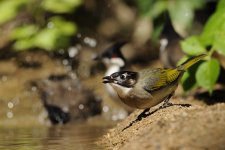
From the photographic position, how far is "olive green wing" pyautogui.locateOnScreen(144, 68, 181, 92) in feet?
20.1

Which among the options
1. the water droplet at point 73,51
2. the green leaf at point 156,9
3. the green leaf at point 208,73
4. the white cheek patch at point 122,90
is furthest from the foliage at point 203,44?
the water droplet at point 73,51

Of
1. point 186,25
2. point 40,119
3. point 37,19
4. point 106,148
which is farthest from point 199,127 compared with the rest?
point 37,19

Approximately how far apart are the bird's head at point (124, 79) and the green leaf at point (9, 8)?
5.02 meters

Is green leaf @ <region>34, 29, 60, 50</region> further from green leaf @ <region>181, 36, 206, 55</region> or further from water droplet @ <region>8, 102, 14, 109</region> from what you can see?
green leaf @ <region>181, 36, 206, 55</region>

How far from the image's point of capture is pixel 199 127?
4.12 meters

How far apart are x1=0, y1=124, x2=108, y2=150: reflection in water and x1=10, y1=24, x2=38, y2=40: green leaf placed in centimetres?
260

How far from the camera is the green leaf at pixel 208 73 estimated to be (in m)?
7.62

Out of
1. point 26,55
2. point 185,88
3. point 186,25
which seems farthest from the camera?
point 26,55

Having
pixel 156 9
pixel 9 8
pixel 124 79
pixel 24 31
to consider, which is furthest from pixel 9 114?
pixel 124 79

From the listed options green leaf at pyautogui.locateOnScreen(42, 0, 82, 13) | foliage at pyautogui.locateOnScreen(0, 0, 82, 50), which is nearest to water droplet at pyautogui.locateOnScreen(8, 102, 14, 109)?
foliage at pyautogui.locateOnScreen(0, 0, 82, 50)

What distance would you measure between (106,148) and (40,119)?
4115mm

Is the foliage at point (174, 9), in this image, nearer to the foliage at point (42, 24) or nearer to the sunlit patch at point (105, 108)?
the sunlit patch at point (105, 108)

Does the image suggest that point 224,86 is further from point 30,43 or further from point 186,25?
point 30,43

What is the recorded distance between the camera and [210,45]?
790cm
